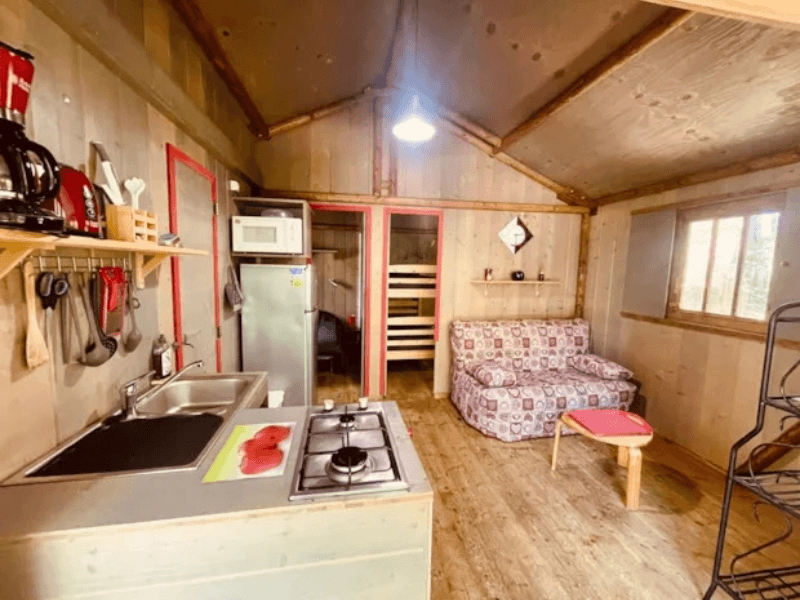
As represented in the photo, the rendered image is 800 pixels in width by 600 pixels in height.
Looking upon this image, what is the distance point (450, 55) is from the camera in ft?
9.11

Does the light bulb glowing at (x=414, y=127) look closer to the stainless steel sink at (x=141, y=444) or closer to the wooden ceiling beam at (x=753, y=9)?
the wooden ceiling beam at (x=753, y=9)

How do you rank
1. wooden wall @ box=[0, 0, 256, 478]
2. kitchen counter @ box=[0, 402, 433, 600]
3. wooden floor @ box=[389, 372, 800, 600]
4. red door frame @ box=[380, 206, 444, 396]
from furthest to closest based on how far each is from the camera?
red door frame @ box=[380, 206, 444, 396]
wooden floor @ box=[389, 372, 800, 600]
wooden wall @ box=[0, 0, 256, 478]
kitchen counter @ box=[0, 402, 433, 600]

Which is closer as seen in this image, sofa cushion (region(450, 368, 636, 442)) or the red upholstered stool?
the red upholstered stool

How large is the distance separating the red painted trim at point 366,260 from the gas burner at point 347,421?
→ 2445mm

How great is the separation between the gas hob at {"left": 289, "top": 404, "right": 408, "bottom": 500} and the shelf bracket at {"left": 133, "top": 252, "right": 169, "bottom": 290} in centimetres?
93

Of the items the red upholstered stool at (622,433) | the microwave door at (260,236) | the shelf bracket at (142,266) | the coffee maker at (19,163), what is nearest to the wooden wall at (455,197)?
the microwave door at (260,236)

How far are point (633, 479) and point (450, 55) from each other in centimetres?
334

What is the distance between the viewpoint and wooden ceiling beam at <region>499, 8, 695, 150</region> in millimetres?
1731

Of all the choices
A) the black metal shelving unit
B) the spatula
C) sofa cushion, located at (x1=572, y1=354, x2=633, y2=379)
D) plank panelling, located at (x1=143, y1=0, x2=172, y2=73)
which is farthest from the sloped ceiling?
sofa cushion, located at (x1=572, y1=354, x2=633, y2=379)

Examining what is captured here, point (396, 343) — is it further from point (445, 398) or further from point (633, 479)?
point (633, 479)

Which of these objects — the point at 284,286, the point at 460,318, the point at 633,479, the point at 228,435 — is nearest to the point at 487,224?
the point at 460,318

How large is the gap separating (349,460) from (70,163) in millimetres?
1326

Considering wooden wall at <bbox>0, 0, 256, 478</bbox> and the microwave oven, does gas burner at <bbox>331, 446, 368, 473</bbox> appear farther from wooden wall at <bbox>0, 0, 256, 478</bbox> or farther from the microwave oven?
the microwave oven

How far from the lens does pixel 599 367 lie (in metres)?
3.45
